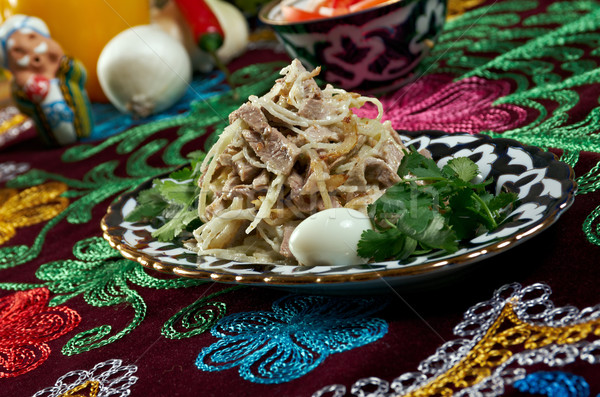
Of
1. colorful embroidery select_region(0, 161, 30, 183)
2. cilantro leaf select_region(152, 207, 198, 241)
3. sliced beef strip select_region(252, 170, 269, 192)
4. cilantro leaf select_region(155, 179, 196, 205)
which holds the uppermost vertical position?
sliced beef strip select_region(252, 170, 269, 192)

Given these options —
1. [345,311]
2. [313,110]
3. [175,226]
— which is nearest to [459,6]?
[313,110]

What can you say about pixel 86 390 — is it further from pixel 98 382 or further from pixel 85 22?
pixel 85 22

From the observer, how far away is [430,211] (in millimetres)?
855

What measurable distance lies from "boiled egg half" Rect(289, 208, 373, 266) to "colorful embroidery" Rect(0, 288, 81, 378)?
442mm

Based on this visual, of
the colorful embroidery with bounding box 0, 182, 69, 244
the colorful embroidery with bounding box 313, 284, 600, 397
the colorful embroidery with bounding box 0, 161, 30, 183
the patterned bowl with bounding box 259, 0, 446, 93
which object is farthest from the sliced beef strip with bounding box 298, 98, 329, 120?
the colorful embroidery with bounding box 0, 161, 30, 183

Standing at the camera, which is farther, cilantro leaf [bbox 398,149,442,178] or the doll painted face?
the doll painted face

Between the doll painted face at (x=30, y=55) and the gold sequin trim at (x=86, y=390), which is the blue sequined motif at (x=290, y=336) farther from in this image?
the doll painted face at (x=30, y=55)

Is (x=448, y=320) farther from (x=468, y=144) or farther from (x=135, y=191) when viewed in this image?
(x=135, y=191)

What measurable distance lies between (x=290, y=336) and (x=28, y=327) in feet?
1.70

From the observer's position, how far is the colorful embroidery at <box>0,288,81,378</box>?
989 millimetres

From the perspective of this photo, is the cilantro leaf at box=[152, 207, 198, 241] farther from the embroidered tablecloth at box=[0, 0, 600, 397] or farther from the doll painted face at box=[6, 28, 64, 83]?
the doll painted face at box=[6, 28, 64, 83]

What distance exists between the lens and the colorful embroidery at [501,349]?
667 mm

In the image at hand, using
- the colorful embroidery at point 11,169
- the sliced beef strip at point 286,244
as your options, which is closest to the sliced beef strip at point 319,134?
the sliced beef strip at point 286,244

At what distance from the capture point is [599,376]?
628 millimetres
